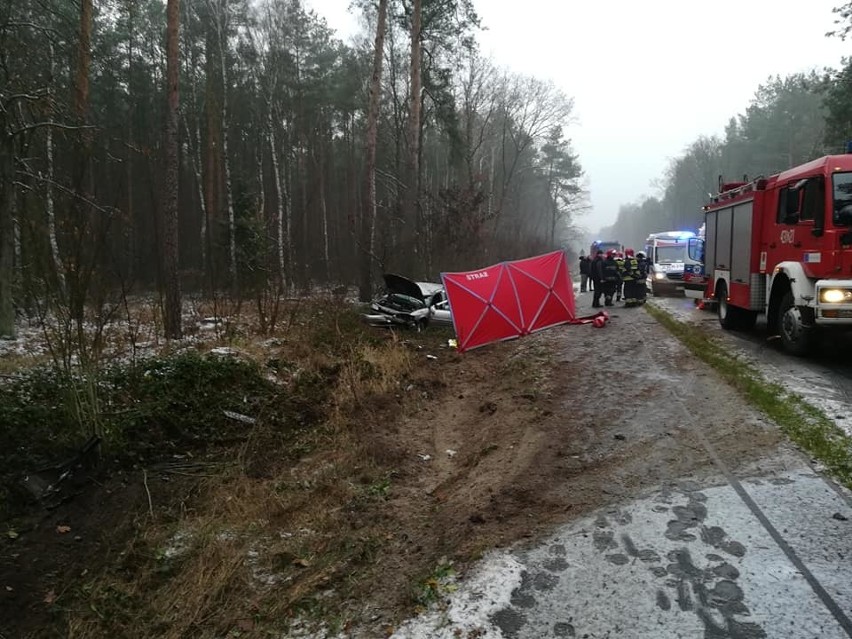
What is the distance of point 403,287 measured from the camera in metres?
12.5

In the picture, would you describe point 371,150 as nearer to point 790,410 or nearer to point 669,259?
point 790,410

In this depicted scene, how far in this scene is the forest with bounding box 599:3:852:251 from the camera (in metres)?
21.8

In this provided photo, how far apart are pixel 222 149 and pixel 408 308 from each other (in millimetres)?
13736

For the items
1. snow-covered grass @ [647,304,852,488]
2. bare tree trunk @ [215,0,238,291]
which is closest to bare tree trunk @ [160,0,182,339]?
snow-covered grass @ [647,304,852,488]

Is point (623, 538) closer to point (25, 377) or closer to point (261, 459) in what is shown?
point (261, 459)

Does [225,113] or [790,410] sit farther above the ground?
[225,113]

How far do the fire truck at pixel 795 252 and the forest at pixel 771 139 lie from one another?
1.89 m

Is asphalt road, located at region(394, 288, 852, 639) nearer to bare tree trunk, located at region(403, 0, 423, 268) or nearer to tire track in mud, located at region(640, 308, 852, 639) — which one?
tire track in mud, located at region(640, 308, 852, 639)

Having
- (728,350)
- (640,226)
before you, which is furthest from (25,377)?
(640,226)

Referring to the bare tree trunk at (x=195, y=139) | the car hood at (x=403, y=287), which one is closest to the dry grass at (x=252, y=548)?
the car hood at (x=403, y=287)

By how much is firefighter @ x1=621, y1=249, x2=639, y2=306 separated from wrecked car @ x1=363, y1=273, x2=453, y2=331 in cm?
593

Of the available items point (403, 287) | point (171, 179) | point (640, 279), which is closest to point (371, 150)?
point (403, 287)

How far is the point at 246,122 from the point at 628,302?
21852 mm

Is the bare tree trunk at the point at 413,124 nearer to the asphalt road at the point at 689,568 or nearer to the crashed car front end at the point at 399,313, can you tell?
the crashed car front end at the point at 399,313
